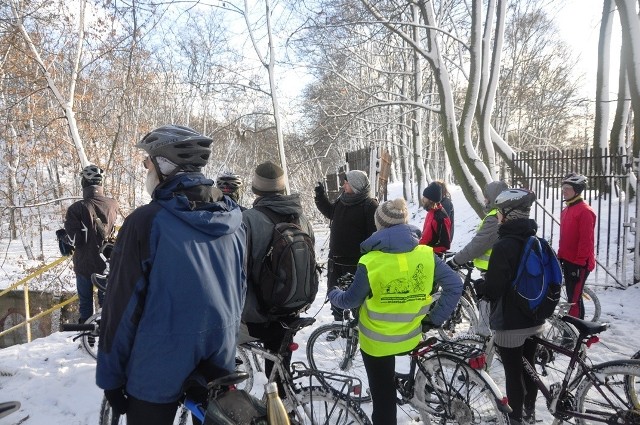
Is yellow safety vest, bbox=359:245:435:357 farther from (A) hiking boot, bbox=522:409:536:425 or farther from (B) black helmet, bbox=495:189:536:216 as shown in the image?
(A) hiking boot, bbox=522:409:536:425

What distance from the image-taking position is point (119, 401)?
73.0 inches

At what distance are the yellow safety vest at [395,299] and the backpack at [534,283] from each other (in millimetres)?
725

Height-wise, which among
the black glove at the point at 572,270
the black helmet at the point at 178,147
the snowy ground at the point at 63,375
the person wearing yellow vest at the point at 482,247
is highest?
the black helmet at the point at 178,147

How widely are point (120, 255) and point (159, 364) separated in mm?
452

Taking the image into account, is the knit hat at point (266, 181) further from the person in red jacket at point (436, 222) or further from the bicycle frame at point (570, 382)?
the person in red jacket at point (436, 222)

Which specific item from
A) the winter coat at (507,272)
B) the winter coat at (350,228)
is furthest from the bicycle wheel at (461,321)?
the winter coat at (507,272)

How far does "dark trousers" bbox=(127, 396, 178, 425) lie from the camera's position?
1827mm

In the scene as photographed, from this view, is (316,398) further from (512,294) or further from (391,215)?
(512,294)

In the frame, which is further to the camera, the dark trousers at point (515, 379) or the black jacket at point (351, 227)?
the black jacket at point (351, 227)

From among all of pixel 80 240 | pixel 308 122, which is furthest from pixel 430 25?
pixel 308 122

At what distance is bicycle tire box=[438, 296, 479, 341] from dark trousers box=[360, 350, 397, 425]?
2.59 metres

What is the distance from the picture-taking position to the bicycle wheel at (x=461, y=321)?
5.57m

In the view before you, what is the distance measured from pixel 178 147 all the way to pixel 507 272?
2.43 metres

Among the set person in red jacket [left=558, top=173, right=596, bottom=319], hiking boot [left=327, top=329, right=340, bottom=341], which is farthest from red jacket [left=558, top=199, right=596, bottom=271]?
hiking boot [left=327, top=329, right=340, bottom=341]
